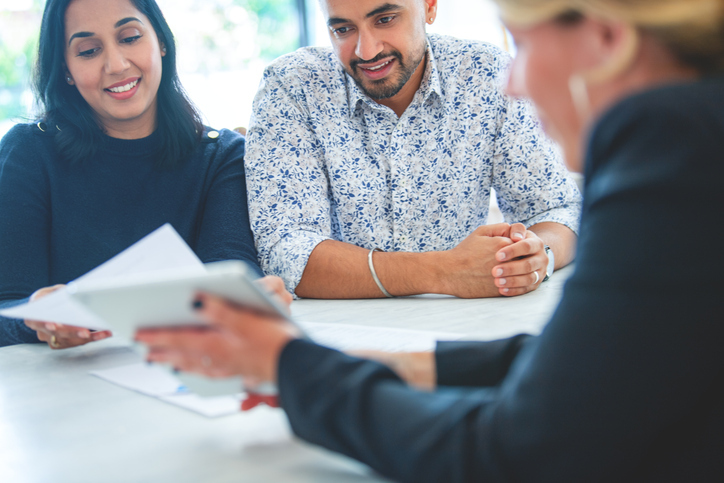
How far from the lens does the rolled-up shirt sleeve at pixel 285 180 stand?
1514mm

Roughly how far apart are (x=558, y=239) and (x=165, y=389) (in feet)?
3.37

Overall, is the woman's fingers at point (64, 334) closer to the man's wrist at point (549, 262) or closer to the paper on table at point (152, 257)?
the paper on table at point (152, 257)

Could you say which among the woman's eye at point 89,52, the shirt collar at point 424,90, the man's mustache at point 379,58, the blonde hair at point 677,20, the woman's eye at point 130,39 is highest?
the woman's eye at point 130,39

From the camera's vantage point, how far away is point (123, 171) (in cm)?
159

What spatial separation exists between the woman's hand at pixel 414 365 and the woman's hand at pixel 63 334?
0.57 m

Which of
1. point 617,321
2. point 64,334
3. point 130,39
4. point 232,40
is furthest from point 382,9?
point 232,40

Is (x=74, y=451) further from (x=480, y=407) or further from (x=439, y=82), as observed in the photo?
(x=439, y=82)

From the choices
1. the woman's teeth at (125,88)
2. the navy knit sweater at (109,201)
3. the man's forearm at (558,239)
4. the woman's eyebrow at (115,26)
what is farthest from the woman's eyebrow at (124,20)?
the man's forearm at (558,239)

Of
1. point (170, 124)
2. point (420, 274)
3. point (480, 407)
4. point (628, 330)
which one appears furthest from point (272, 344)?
point (170, 124)

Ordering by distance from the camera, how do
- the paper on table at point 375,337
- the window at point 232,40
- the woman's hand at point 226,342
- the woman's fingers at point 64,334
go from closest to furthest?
the woman's hand at point 226,342 < the paper on table at point 375,337 < the woman's fingers at point 64,334 < the window at point 232,40

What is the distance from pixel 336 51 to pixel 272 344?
1261 mm

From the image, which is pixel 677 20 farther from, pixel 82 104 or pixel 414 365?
pixel 82 104

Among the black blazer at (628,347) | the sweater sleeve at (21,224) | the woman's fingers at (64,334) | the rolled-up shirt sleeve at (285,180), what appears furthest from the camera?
the rolled-up shirt sleeve at (285,180)

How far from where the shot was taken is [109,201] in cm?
156
